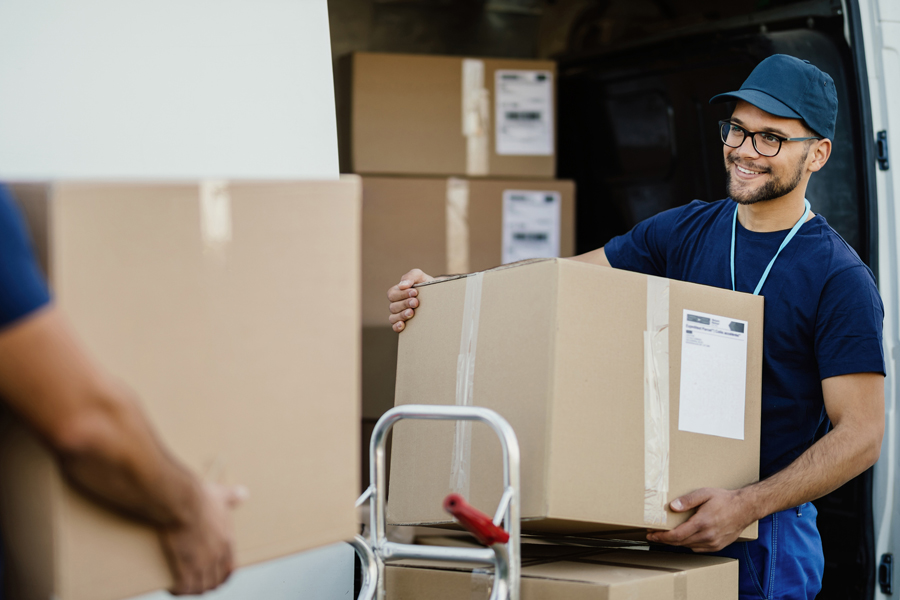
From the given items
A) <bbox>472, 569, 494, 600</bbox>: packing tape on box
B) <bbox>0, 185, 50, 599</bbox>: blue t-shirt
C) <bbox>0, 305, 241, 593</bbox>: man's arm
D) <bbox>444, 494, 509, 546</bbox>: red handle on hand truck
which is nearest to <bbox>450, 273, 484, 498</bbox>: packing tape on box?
<bbox>472, 569, 494, 600</bbox>: packing tape on box

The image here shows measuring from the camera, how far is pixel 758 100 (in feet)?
5.90

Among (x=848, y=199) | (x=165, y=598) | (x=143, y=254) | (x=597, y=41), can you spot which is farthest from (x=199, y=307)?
(x=597, y=41)

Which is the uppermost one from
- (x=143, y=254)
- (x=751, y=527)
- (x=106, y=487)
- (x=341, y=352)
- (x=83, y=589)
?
(x=143, y=254)

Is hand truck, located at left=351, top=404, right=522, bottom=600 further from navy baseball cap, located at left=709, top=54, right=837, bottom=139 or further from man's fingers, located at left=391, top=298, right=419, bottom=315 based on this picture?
navy baseball cap, located at left=709, top=54, right=837, bottom=139

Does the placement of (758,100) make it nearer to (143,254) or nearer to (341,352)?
(341,352)

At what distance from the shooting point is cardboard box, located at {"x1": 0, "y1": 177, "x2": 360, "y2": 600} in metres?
0.91

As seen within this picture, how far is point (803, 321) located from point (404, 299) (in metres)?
0.79

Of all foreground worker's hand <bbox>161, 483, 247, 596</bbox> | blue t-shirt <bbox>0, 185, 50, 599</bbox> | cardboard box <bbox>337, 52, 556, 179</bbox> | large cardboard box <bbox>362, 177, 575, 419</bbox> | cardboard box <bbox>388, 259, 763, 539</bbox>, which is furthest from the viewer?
cardboard box <bbox>337, 52, 556, 179</bbox>

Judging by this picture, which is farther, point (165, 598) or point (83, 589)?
point (165, 598)

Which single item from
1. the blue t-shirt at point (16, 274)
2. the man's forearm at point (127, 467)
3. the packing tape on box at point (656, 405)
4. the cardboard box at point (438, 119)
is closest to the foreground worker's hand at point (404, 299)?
the packing tape on box at point (656, 405)

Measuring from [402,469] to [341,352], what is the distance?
24.5 inches

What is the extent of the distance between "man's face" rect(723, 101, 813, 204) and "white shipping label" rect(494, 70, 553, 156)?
1134 mm

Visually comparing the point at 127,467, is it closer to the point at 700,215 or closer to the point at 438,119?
the point at 700,215

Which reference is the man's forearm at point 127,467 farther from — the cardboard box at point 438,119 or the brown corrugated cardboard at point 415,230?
the cardboard box at point 438,119
